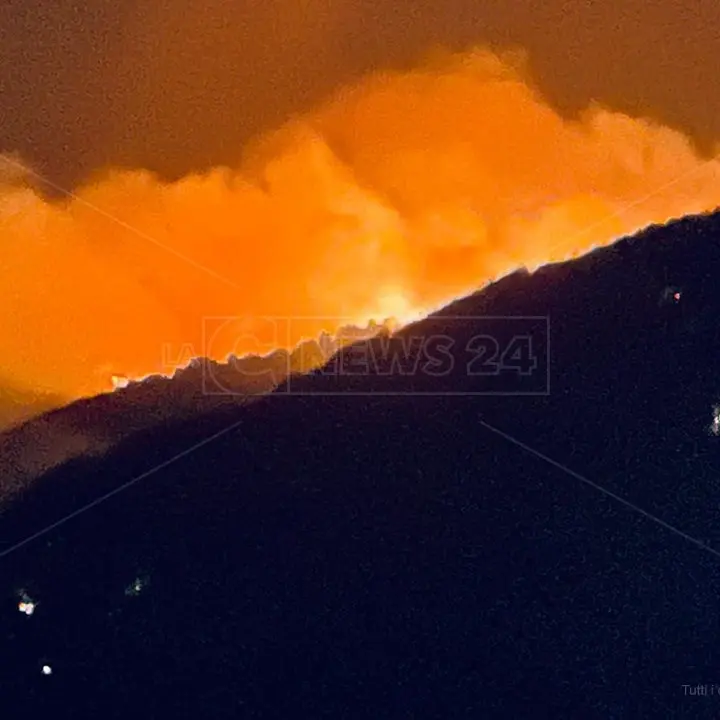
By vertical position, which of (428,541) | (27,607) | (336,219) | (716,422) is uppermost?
(336,219)

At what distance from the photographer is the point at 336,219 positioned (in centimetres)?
174

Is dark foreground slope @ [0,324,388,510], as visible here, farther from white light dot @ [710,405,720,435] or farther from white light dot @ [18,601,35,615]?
white light dot @ [710,405,720,435]

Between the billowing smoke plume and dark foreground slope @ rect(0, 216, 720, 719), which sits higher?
the billowing smoke plume

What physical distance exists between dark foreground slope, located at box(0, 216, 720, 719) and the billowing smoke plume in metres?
0.10

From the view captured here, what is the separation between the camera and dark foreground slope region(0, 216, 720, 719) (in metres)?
1.70

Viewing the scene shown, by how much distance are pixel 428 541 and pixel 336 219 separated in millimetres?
670

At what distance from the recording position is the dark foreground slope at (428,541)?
1.70 m

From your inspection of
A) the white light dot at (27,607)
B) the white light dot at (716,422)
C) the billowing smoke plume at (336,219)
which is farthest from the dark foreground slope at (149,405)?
the white light dot at (716,422)

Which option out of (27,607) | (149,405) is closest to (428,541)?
(149,405)

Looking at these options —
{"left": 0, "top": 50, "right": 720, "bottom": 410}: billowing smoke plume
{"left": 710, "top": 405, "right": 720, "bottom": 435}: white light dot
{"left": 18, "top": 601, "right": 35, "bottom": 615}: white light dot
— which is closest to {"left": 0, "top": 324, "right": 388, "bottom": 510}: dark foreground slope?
{"left": 0, "top": 50, "right": 720, "bottom": 410}: billowing smoke plume

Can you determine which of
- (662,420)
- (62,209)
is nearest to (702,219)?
(662,420)

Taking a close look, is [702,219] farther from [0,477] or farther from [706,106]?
[0,477]

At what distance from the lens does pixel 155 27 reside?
1796mm

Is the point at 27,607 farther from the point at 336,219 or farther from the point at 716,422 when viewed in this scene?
the point at 716,422
